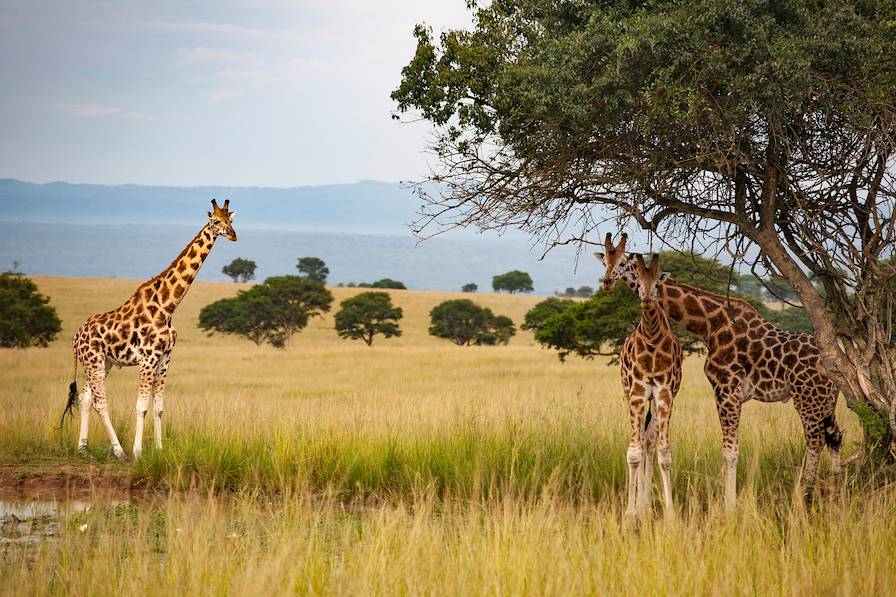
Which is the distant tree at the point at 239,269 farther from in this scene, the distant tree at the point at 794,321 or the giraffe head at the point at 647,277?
the giraffe head at the point at 647,277

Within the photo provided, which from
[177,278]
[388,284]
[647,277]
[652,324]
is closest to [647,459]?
[652,324]

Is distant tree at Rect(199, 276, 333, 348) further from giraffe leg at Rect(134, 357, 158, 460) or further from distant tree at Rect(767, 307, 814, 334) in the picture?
giraffe leg at Rect(134, 357, 158, 460)

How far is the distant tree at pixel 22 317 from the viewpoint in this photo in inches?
1875

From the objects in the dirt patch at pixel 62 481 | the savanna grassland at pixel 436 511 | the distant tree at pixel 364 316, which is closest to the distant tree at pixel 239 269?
the distant tree at pixel 364 316

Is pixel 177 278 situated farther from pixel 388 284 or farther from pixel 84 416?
pixel 388 284

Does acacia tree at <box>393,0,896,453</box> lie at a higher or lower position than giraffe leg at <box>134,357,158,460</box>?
Result: higher

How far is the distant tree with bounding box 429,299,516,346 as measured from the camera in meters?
62.8

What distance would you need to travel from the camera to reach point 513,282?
416 ft

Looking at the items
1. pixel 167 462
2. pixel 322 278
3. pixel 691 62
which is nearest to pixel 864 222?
pixel 691 62

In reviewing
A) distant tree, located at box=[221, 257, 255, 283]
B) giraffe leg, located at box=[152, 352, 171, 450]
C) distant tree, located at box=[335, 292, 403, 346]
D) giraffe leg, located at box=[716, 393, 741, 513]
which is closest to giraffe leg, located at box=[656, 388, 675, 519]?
giraffe leg, located at box=[716, 393, 741, 513]

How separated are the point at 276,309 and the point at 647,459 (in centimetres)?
4892

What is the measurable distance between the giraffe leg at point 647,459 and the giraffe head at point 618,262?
4.85 feet

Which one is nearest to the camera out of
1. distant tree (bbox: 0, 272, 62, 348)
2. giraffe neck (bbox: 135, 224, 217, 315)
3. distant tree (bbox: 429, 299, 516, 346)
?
giraffe neck (bbox: 135, 224, 217, 315)

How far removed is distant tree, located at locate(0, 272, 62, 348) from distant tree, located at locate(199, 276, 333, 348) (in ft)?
36.4
